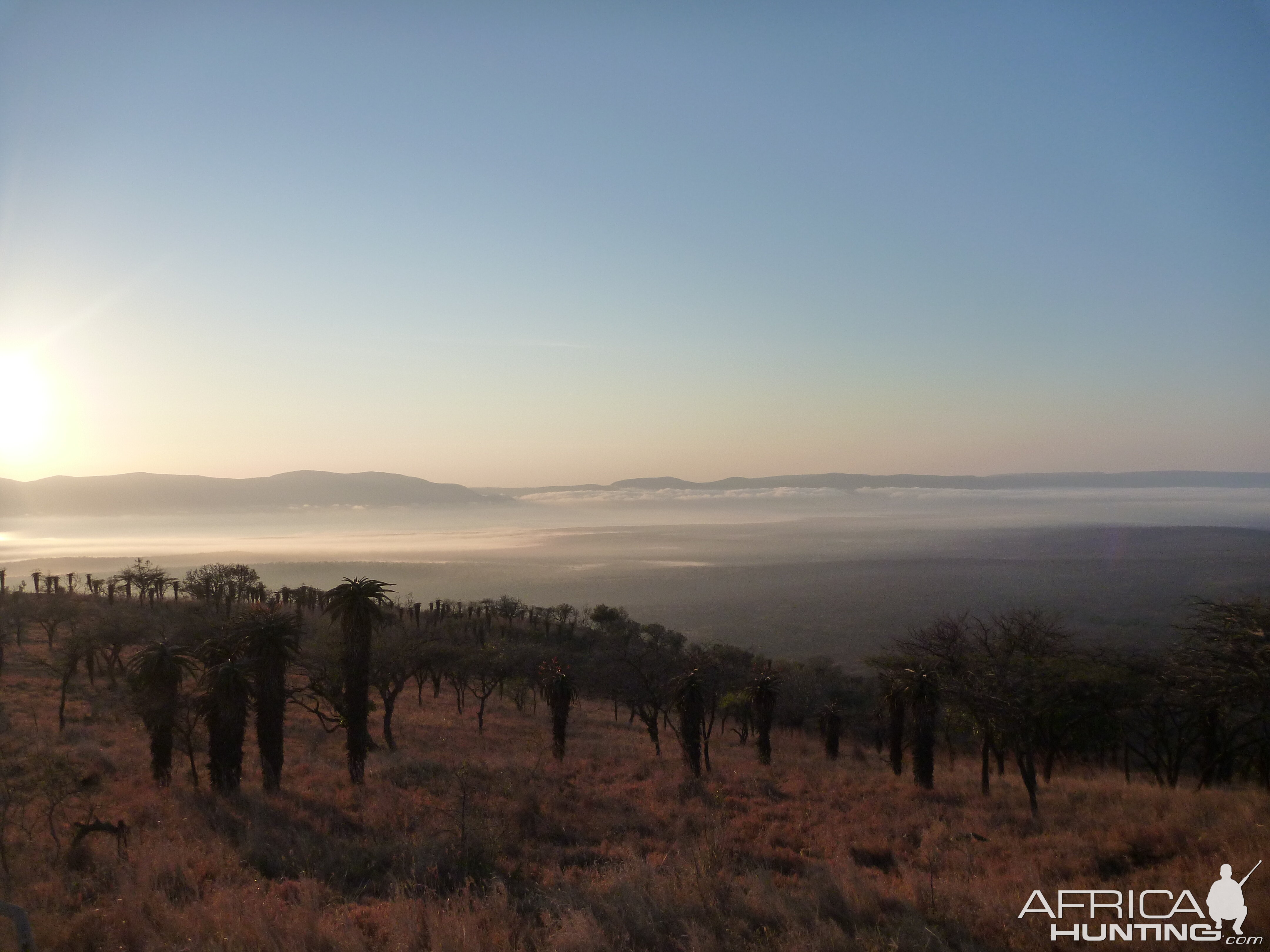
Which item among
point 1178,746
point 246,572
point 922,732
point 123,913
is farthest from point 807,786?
point 246,572

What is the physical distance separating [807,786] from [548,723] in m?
30.5

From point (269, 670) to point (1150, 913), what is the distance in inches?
1095

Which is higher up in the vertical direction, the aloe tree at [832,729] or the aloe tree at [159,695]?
the aloe tree at [159,695]

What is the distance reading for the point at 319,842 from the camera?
1531 cm

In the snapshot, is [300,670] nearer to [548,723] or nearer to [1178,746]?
[548,723]

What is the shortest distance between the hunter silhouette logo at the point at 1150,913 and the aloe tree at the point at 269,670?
24.1 metres

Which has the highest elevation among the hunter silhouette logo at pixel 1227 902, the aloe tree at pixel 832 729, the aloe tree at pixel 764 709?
the hunter silhouette logo at pixel 1227 902

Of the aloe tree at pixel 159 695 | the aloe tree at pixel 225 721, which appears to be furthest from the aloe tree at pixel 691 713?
the aloe tree at pixel 159 695

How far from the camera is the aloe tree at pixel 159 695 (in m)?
23.4

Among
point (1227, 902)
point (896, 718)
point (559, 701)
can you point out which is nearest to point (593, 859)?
point (1227, 902)

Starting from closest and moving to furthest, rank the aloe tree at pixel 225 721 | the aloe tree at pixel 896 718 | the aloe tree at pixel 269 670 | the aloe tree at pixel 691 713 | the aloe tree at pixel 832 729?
the aloe tree at pixel 225 721 → the aloe tree at pixel 269 670 → the aloe tree at pixel 691 713 → the aloe tree at pixel 896 718 → the aloe tree at pixel 832 729

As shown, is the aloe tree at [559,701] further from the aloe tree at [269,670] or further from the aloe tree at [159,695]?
the aloe tree at [159,695]

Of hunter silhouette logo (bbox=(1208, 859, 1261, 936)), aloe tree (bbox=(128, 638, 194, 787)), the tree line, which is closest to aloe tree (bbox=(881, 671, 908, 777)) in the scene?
the tree line

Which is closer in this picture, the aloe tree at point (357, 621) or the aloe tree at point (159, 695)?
the aloe tree at point (159, 695)
